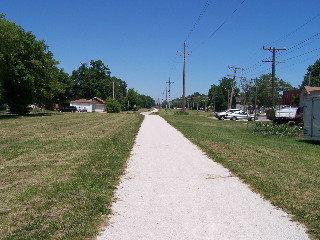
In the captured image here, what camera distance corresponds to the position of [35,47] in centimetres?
5275

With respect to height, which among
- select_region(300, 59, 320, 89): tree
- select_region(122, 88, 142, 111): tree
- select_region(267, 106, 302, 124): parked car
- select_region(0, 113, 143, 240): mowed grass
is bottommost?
select_region(0, 113, 143, 240): mowed grass

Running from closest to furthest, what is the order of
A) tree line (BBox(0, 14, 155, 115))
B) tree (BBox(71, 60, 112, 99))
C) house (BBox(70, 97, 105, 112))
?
tree line (BBox(0, 14, 155, 115)) → house (BBox(70, 97, 105, 112)) → tree (BBox(71, 60, 112, 99))

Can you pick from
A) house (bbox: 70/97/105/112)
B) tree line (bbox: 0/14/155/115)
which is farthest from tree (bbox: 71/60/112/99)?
A: tree line (bbox: 0/14/155/115)

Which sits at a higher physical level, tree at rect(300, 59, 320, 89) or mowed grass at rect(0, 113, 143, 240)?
tree at rect(300, 59, 320, 89)

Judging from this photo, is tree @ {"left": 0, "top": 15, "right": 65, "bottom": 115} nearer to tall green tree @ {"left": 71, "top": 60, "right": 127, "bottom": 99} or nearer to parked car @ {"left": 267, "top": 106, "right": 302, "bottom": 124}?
parked car @ {"left": 267, "top": 106, "right": 302, "bottom": 124}

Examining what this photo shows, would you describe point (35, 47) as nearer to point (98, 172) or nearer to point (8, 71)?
point (8, 71)

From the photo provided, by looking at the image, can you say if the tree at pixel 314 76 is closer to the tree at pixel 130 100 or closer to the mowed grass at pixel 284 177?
the tree at pixel 130 100

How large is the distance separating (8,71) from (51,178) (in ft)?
140

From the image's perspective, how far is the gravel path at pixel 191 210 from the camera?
15.2ft

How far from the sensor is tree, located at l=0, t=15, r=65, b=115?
158 ft

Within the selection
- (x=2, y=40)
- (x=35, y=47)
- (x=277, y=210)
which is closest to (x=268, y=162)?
(x=277, y=210)

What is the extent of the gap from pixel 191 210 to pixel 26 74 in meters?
47.9

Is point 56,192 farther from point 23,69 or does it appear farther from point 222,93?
point 222,93

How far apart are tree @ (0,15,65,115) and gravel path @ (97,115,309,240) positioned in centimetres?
4119
